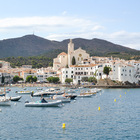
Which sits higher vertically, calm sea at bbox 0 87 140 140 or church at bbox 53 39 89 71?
church at bbox 53 39 89 71

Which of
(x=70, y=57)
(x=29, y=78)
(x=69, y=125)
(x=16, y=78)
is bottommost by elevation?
(x=69, y=125)

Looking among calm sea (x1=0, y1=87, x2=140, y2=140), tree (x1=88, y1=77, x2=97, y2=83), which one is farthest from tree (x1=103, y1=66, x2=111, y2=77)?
calm sea (x1=0, y1=87, x2=140, y2=140)

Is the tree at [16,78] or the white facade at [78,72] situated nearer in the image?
the white facade at [78,72]

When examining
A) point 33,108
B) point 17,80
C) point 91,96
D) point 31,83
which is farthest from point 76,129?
point 17,80

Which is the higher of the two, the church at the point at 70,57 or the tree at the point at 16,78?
the church at the point at 70,57

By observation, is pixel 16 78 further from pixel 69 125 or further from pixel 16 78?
pixel 69 125

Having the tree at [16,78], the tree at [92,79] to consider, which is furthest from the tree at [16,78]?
the tree at [92,79]

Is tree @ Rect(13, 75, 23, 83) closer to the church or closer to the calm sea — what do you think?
the church

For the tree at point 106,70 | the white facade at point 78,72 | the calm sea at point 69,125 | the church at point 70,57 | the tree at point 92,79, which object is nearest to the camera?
the calm sea at point 69,125

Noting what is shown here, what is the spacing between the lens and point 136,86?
105 meters

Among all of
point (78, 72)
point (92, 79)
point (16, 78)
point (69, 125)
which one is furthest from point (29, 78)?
point (69, 125)

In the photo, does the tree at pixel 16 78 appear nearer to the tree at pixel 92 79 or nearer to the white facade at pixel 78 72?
the white facade at pixel 78 72

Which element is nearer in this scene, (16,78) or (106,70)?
(106,70)

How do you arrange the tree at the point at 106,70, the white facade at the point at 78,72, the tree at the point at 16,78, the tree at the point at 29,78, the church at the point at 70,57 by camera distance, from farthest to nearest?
the church at the point at 70,57 < the tree at the point at 16,78 < the tree at the point at 29,78 < the white facade at the point at 78,72 < the tree at the point at 106,70
